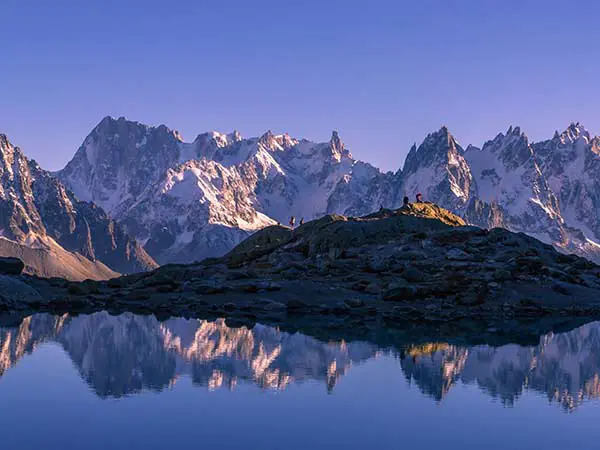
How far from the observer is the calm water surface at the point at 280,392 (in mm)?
39469

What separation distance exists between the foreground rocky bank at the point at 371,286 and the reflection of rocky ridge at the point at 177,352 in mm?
9196

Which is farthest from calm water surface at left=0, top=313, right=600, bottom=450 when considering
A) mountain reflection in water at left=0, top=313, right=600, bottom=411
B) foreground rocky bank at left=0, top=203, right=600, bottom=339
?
foreground rocky bank at left=0, top=203, right=600, bottom=339

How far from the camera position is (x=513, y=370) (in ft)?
199

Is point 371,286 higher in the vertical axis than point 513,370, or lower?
higher

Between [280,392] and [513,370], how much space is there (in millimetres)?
18886

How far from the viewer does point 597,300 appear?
109938 mm

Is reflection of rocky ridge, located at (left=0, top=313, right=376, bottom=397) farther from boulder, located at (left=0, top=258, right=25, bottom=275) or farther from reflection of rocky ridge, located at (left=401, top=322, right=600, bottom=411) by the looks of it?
boulder, located at (left=0, top=258, right=25, bottom=275)

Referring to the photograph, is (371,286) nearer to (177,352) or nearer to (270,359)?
(177,352)

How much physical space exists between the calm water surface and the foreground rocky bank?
1469 centimetres

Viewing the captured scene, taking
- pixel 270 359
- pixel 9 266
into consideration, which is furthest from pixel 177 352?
pixel 9 266

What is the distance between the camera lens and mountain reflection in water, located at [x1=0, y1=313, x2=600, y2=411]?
52.9 metres

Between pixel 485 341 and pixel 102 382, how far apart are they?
3586 centimetres

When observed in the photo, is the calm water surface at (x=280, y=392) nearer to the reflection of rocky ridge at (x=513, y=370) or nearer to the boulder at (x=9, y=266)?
the reflection of rocky ridge at (x=513, y=370)

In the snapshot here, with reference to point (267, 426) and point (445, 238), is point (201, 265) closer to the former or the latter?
point (445, 238)
